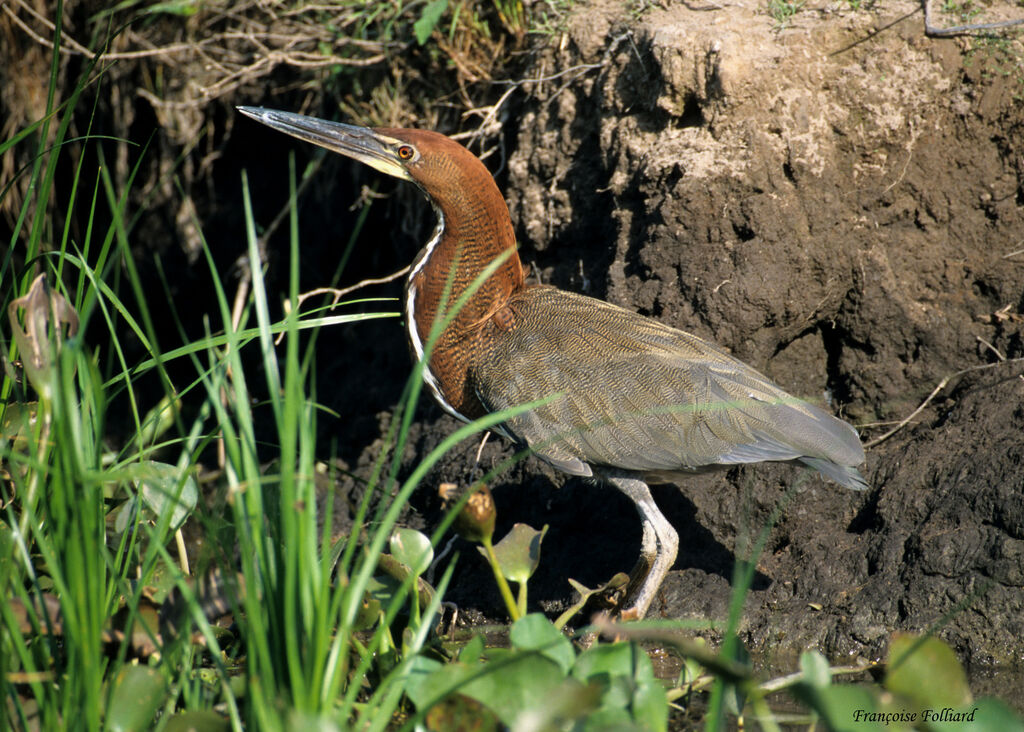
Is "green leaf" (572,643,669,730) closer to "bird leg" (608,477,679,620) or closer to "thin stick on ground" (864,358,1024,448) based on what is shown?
"bird leg" (608,477,679,620)

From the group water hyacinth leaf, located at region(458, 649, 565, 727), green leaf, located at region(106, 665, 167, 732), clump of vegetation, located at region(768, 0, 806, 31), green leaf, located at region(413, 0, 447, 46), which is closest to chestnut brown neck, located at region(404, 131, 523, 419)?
green leaf, located at region(413, 0, 447, 46)

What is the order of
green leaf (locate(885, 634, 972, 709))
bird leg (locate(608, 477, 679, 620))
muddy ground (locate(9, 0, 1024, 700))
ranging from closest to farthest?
green leaf (locate(885, 634, 972, 709)), bird leg (locate(608, 477, 679, 620)), muddy ground (locate(9, 0, 1024, 700))

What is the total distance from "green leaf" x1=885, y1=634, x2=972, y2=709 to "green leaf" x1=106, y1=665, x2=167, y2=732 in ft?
5.31

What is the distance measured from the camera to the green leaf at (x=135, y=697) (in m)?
2.20

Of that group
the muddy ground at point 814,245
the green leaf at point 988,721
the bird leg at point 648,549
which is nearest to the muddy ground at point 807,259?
the muddy ground at point 814,245

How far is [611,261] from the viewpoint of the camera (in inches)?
186

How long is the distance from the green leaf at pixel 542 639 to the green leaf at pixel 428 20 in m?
3.10

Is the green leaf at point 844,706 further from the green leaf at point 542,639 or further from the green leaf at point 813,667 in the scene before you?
the green leaf at point 542,639

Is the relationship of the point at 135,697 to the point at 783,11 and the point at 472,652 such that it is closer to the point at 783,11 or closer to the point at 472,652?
the point at 472,652

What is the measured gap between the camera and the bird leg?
3793 millimetres

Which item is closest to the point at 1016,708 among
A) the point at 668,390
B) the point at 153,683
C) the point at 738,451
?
the point at 738,451

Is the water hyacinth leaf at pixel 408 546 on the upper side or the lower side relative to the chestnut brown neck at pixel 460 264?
lower

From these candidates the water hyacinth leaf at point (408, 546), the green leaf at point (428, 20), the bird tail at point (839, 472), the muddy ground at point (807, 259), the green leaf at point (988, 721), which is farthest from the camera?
the green leaf at point (428, 20)

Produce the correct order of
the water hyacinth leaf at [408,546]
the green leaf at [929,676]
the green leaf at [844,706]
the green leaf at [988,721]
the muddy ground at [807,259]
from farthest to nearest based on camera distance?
the muddy ground at [807,259] → the water hyacinth leaf at [408,546] → the green leaf at [929,676] → the green leaf at [988,721] → the green leaf at [844,706]
